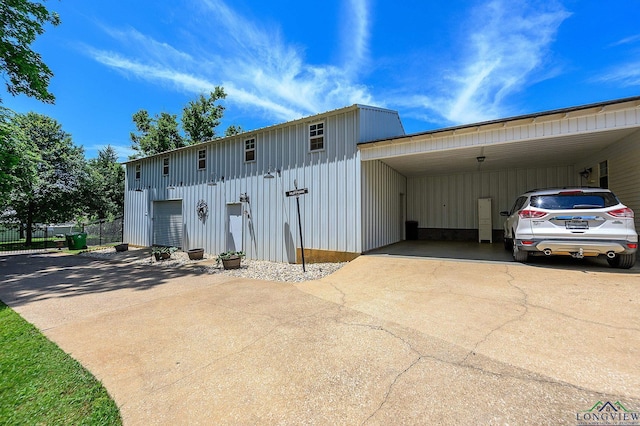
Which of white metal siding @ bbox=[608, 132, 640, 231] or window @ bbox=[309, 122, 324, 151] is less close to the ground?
window @ bbox=[309, 122, 324, 151]

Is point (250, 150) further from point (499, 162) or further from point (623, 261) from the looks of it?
point (623, 261)

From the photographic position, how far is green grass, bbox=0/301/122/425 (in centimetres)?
204

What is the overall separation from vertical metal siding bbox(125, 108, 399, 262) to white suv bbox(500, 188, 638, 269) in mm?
4137

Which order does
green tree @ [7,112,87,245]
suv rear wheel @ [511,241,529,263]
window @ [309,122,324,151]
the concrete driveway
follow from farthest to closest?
1. green tree @ [7,112,87,245]
2. window @ [309,122,324,151]
3. suv rear wheel @ [511,241,529,263]
4. the concrete driveway

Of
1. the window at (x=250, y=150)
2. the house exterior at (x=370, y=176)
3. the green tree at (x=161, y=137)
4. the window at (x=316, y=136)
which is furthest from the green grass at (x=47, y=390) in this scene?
the green tree at (x=161, y=137)

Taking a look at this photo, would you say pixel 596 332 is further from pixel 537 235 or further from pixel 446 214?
pixel 446 214

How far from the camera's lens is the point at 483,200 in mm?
10930

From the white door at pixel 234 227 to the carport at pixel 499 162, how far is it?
5646 millimetres

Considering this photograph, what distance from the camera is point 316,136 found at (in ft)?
28.9

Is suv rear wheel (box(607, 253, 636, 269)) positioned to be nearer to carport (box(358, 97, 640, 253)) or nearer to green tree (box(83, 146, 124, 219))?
carport (box(358, 97, 640, 253))

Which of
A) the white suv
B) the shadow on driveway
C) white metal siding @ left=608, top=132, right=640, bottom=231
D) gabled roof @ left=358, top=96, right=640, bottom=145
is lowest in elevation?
the shadow on driveway

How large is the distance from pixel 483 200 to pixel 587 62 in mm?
5592

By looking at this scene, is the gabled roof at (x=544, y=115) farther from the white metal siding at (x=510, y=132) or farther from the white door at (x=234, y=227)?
the white door at (x=234, y=227)

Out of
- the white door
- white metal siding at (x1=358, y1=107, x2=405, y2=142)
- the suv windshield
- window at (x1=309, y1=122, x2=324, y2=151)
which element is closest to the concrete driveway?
the suv windshield
